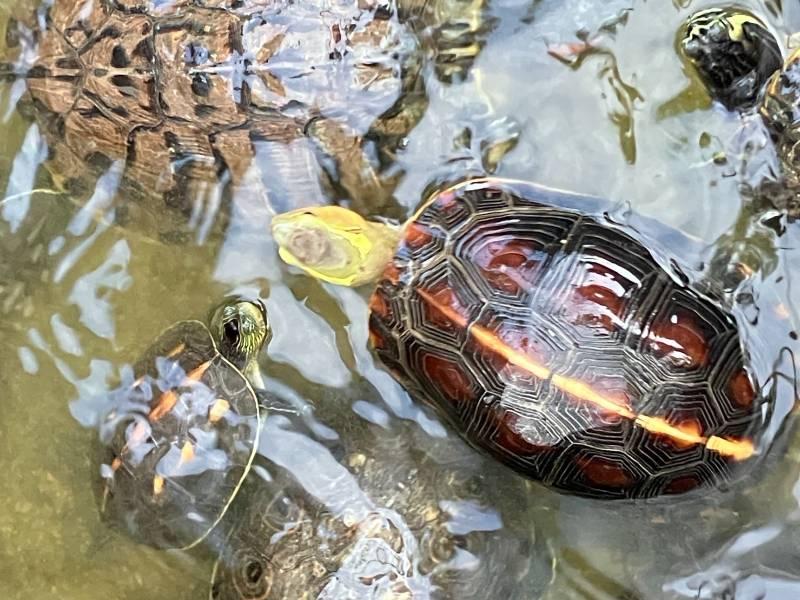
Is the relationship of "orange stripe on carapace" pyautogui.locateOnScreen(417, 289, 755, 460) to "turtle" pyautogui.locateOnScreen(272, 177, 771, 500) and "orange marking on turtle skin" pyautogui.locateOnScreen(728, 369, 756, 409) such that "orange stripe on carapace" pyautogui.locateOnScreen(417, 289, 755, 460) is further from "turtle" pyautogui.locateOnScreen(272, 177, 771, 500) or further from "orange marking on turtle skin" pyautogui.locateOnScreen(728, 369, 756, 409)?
"orange marking on turtle skin" pyautogui.locateOnScreen(728, 369, 756, 409)

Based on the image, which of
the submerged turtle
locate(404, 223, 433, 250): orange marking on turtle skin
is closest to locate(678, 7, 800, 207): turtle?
locate(404, 223, 433, 250): orange marking on turtle skin

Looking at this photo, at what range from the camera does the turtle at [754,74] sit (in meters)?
2.39

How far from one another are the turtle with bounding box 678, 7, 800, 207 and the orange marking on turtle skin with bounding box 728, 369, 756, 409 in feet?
1.82

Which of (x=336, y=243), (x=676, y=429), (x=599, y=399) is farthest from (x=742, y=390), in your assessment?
(x=336, y=243)

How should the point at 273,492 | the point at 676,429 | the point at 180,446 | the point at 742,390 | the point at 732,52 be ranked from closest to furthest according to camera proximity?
the point at 676,429, the point at 742,390, the point at 732,52, the point at 180,446, the point at 273,492

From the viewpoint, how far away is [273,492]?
2.67m

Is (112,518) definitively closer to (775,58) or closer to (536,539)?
(536,539)

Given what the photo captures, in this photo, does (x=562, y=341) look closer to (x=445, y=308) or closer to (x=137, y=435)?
(x=445, y=308)

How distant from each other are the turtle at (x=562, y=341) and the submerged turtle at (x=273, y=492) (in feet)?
0.83

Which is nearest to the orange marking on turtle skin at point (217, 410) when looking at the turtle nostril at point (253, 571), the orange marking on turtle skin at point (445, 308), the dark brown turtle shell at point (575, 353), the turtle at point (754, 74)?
the turtle nostril at point (253, 571)

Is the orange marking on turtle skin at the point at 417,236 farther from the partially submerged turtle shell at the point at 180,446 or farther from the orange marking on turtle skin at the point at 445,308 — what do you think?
the partially submerged turtle shell at the point at 180,446

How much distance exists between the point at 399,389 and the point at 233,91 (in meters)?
1.05

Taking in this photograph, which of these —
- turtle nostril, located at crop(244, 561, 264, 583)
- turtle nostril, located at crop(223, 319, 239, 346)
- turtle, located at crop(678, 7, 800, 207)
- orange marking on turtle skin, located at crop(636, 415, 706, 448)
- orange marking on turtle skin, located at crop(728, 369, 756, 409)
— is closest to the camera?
orange marking on turtle skin, located at crop(636, 415, 706, 448)

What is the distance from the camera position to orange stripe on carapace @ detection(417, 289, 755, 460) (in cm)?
217
